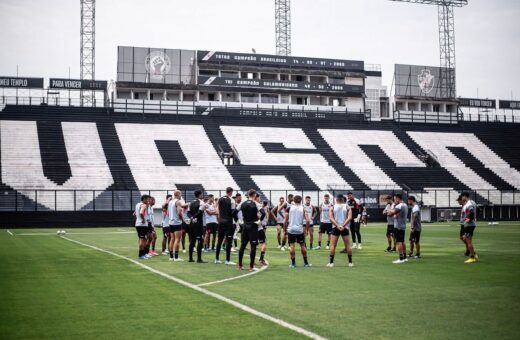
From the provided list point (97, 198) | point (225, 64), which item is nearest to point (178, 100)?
point (225, 64)

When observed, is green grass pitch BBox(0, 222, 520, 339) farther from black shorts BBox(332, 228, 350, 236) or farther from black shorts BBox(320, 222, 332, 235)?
black shorts BBox(320, 222, 332, 235)

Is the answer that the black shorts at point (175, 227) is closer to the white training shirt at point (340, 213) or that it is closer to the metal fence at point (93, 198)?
the white training shirt at point (340, 213)

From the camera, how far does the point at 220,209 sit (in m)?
18.8

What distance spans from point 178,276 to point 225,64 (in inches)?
2471

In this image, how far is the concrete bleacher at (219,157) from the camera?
5284 cm

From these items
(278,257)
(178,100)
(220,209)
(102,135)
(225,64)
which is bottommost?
(278,257)

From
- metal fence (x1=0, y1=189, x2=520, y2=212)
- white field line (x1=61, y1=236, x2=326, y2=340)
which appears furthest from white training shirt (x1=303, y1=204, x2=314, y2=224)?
metal fence (x1=0, y1=189, x2=520, y2=212)

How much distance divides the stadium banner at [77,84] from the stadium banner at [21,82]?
1479 millimetres

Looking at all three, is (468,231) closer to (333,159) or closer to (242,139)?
(333,159)

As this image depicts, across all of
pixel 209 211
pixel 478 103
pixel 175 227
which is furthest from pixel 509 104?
pixel 175 227

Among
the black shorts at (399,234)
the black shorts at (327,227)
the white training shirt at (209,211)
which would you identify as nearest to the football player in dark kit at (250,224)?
the white training shirt at (209,211)

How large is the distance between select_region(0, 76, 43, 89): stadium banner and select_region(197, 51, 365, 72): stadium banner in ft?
61.5

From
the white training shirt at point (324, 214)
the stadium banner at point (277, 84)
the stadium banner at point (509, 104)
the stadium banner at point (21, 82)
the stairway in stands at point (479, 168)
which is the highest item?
the stadium banner at point (277, 84)

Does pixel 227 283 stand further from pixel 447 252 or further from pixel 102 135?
pixel 102 135
